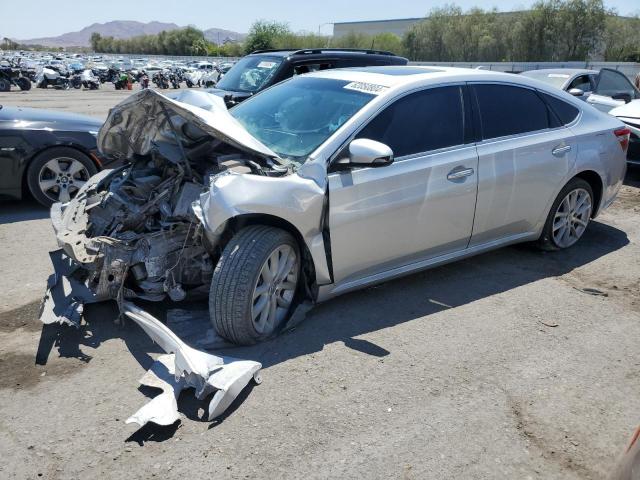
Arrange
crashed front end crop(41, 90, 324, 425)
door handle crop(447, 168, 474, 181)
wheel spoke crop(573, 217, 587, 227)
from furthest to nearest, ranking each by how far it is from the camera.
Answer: wheel spoke crop(573, 217, 587, 227)
door handle crop(447, 168, 474, 181)
crashed front end crop(41, 90, 324, 425)

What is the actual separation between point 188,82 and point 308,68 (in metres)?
37.8

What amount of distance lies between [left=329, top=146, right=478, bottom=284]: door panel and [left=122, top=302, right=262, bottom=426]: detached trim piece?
1043 millimetres

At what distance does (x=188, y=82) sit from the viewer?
44219 mm

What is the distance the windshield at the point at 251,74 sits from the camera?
9133 mm

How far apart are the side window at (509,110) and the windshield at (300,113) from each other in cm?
110

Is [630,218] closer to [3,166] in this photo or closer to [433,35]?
[3,166]

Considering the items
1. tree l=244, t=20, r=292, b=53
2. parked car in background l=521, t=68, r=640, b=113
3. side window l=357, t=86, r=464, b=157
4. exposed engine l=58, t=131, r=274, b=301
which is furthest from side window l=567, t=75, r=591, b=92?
tree l=244, t=20, r=292, b=53

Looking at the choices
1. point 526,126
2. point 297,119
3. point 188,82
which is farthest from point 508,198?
point 188,82

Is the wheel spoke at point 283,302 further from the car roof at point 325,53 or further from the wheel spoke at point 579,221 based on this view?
the car roof at point 325,53

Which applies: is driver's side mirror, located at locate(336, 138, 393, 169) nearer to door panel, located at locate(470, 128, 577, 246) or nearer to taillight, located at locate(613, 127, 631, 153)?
door panel, located at locate(470, 128, 577, 246)

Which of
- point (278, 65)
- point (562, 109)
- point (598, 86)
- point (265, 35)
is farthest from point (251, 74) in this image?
point (265, 35)

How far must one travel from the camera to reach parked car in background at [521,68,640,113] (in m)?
10.2

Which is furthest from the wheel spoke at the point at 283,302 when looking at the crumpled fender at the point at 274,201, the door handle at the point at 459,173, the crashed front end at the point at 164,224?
the door handle at the point at 459,173

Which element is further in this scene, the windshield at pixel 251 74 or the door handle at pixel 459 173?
the windshield at pixel 251 74
